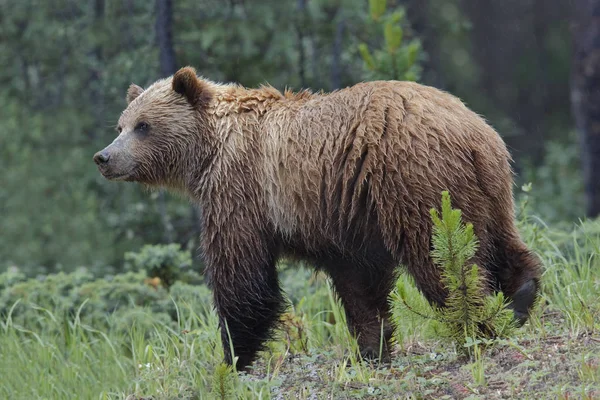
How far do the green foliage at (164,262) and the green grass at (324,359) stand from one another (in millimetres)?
Result: 600

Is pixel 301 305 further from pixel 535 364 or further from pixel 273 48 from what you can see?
pixel 273 48

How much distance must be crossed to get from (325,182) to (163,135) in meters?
1.46

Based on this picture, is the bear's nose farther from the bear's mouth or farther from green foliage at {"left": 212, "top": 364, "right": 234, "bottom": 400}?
green foliage at {"left": 212, "top": 364, "right": 234, "bottom": 400}

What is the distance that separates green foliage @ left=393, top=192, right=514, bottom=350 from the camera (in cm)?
489

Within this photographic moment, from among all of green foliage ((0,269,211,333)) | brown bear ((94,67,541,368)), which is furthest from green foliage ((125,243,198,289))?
brown bear ((94,67,541,368))

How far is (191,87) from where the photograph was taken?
6.52 m

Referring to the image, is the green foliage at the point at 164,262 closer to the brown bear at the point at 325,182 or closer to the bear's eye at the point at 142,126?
the brown bear at the point at 325,182

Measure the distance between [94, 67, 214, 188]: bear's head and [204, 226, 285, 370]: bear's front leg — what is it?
0.73 meters

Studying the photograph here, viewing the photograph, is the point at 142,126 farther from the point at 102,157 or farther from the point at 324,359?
the point at 324,359

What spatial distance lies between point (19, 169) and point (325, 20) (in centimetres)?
486

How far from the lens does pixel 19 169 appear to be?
13.3m

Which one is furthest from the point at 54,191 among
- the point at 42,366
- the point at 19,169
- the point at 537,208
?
the point at 537,208

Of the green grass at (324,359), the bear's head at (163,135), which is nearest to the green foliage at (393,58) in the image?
the green grass at (324,359)

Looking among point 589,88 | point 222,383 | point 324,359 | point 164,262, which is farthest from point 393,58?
point 589,88
